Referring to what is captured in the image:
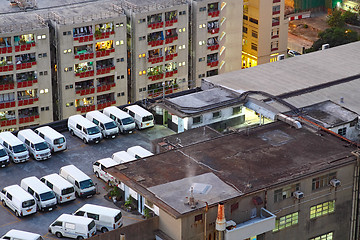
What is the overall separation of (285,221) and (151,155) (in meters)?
20.3

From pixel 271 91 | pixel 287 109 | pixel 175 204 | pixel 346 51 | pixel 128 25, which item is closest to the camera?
pixel 175 204

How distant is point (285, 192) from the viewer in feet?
396

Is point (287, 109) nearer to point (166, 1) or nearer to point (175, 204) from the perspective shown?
point (175, 204)

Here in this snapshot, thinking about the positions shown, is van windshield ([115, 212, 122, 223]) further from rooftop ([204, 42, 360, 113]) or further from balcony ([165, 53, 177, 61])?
balcony ([165, 53, 177, 61])

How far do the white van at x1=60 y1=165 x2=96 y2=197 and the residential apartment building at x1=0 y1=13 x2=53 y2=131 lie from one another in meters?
52.9

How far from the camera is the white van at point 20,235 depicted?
113 m

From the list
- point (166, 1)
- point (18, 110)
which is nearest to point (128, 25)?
point (166, 1)

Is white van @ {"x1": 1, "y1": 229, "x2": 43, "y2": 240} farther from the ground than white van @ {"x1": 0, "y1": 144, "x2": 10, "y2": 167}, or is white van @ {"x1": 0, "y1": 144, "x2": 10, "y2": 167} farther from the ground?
white van @ {"x1": 0, "y1": 144, "x2": 10, "y2": 167}

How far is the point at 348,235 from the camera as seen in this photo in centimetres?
12888

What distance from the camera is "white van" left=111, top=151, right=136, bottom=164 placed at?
13112cm

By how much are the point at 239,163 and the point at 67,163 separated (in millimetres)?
26144

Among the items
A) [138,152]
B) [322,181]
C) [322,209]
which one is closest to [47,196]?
[138,152]

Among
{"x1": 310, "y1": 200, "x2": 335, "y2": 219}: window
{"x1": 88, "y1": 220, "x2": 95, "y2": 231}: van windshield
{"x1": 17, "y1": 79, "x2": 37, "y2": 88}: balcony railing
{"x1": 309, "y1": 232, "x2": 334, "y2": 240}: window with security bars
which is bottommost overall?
{"x1": 309, "y1": 232, "x2": 334, "y2": 240}: window with security bars

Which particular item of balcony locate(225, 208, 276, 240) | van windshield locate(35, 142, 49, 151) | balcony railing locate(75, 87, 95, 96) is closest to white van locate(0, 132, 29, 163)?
van windshield locate(35, 142, 49, 151)
